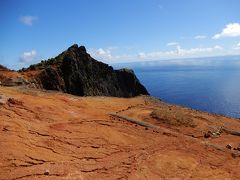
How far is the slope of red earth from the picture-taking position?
46.5ft

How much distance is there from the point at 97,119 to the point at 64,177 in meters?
9.62

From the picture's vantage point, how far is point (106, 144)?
18.0 meters

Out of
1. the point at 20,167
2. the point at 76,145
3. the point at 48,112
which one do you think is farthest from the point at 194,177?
the point at 48,112

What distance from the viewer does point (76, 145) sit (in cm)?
1698

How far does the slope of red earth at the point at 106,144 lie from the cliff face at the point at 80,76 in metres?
22.6

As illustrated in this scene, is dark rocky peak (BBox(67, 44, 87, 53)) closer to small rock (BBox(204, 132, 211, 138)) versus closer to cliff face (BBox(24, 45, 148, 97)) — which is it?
cliff face (BBox(24, 45, 148, 97))

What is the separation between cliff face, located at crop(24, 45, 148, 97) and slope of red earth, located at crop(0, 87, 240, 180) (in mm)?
22565

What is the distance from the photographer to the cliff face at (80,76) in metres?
47.8

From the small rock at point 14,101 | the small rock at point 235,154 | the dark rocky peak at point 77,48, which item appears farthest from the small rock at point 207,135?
the dark rocky peak at point 77,48

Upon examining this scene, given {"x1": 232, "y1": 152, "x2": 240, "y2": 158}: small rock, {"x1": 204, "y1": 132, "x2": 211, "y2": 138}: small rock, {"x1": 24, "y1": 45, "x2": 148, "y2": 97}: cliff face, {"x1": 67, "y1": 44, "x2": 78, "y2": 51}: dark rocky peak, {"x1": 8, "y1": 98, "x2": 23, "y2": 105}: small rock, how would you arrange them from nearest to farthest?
1. {"x1": 232, "y1": 152, "x2": 240, "y2": 158}: small rock
2. {"x1": 8, "y1": 98, "x2": 23, "y2": 105}: small rock
3. {"x1": 204, "y1": 132, "x2": 211, "y2": 138}: small rock
4. {"x1": 24, "y1": 45, "x2": 148, "y2": 97}: cliff face
5. {"x1": 67, "y1": 44, "x2": 78, "y2": 51}: dark rocky peak

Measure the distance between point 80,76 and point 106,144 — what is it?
3646 centimetres

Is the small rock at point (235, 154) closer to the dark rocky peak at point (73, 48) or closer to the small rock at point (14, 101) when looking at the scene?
the small rock at point (14, 101)

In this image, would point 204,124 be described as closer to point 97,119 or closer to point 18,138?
point 97,119

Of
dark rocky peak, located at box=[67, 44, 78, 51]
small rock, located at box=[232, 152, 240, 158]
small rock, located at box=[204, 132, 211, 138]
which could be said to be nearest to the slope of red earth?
small rock, located at box=[204, 132, 211, 138]
